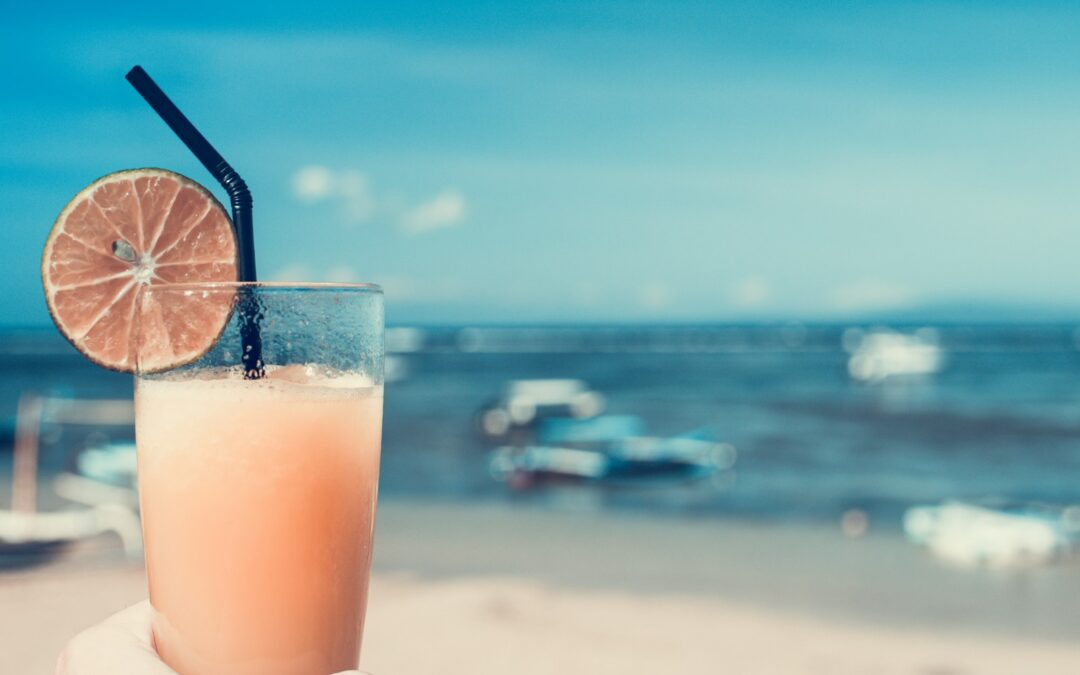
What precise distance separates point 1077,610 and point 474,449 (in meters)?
14.1

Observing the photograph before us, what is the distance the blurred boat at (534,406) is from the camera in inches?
1052

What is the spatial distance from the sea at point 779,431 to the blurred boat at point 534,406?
649 millimetres

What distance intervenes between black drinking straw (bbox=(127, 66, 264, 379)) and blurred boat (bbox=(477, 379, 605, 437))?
23812 millimetres

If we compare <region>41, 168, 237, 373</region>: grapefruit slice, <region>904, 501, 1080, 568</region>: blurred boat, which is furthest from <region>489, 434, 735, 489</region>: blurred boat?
<region>41, 168, 237, 373</region>: grapefruit slice

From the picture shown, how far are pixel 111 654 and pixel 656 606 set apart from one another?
6901 mm

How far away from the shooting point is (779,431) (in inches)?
962

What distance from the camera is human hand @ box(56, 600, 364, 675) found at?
1606mm

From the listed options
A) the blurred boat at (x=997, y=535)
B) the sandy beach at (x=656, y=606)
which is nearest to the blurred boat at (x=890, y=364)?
the blurred boat at (x=997, y=535)

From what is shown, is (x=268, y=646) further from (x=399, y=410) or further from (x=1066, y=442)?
(x=399, y=410)

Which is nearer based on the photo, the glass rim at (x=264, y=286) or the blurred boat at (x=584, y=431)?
the glass rim at (x=264, y=286)

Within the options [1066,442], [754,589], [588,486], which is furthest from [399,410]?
[754,589]

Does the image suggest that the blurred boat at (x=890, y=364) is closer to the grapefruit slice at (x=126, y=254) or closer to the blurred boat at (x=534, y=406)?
the blurred boat at (x=534, y=406)

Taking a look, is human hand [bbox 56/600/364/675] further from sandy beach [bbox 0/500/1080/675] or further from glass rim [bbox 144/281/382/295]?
sandy beach [bbox 0/500/1080/675]

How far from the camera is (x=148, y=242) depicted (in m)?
1.84
